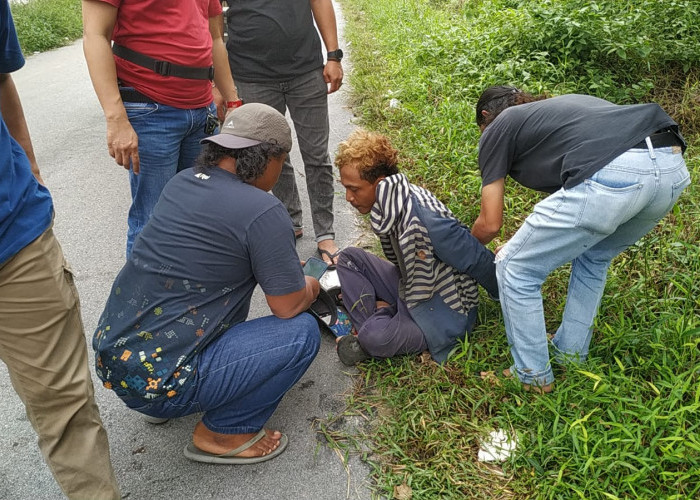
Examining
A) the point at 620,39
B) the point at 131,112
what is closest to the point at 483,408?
the point at 131,112

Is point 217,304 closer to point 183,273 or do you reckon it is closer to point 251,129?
point 183,273

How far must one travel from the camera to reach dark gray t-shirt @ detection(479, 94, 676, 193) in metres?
2.01

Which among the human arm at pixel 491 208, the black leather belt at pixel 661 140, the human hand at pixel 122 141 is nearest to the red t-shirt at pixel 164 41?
the human hand at pixel 122 141

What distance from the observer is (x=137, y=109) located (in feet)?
8.31

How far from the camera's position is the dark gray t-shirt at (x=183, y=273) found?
2023mm

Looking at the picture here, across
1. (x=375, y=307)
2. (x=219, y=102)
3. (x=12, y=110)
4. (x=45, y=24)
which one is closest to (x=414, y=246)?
(x=375, y=307)

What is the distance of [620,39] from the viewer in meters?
4.65

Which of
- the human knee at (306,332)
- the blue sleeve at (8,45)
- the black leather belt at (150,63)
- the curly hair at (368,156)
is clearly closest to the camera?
the blue sleeve at (8,45)

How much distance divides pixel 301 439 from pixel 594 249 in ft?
4.83

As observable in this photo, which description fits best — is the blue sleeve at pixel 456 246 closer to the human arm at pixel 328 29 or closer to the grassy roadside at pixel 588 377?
the grassy roadside at pixel 588 377

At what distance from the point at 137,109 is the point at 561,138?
5.97ft

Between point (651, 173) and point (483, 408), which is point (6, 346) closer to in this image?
point (483, 408)

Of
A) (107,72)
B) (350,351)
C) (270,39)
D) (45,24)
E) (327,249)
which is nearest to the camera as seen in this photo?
(107,72)

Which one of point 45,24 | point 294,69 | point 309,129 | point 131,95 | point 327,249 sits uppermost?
point 131,95
